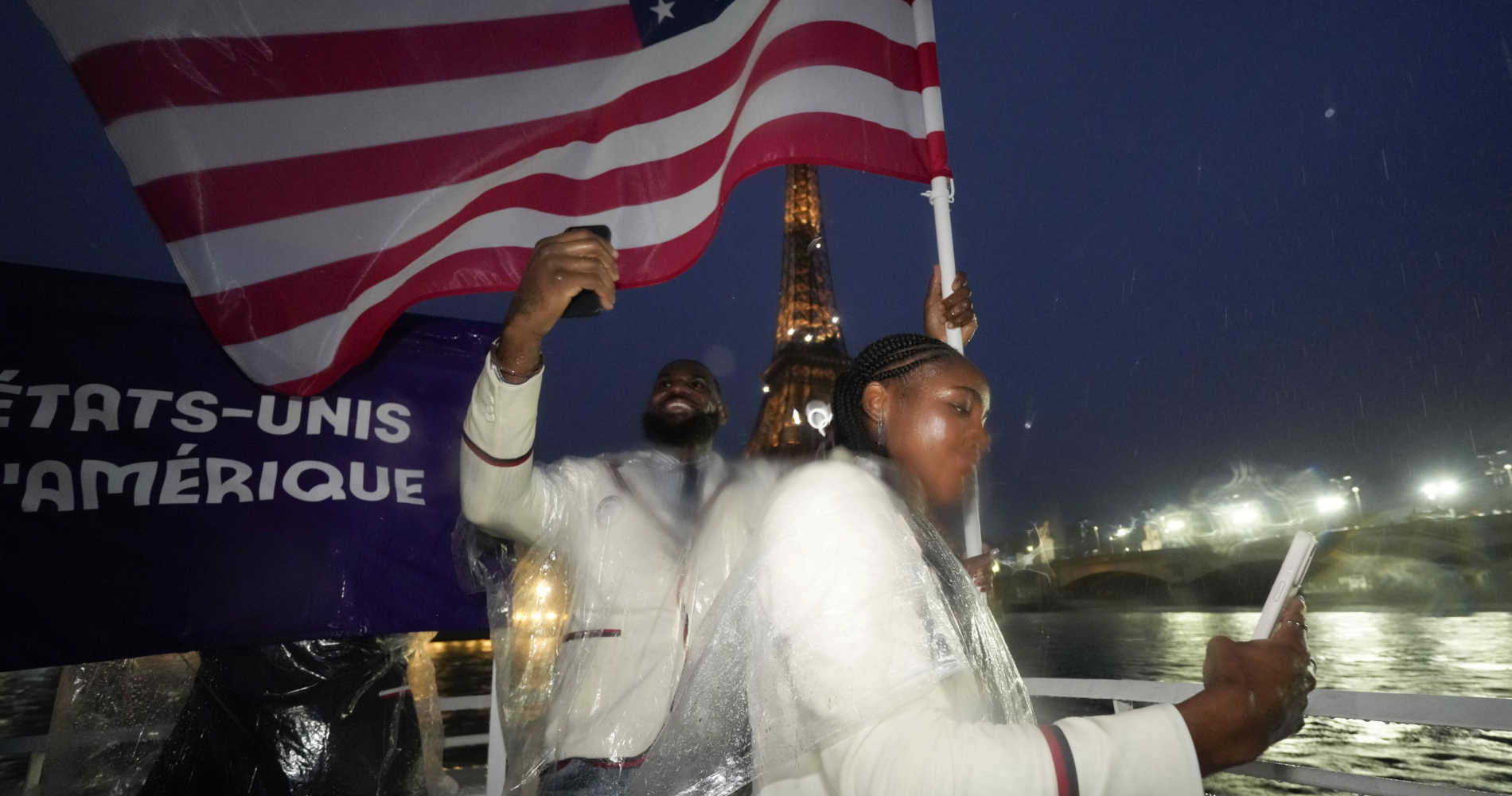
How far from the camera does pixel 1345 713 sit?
237 centimetres

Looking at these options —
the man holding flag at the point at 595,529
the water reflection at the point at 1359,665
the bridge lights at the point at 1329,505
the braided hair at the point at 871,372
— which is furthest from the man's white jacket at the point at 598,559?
the bridge lights at the point at 1329,505

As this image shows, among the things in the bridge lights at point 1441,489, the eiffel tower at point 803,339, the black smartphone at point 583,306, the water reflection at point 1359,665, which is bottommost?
the water reflection at point 1359,665

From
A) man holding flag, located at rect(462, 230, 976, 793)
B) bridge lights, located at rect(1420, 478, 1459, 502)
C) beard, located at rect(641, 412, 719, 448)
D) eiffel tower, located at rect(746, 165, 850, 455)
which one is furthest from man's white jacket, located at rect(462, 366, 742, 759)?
bridge lights, located at rect(1420, 478, 1459, 502)

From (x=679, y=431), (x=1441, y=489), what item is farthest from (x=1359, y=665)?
(x=1441, y=489)

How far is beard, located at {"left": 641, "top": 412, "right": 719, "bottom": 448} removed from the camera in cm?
299

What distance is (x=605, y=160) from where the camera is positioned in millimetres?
3156

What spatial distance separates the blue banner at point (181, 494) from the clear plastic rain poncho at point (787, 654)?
148 centimetres

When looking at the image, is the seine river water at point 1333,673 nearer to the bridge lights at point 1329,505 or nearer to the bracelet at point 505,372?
the bracelet at point 505,372

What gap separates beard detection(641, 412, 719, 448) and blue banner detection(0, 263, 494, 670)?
1248mm

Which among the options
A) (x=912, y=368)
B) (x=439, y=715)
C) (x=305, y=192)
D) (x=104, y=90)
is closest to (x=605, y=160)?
(x=305, y=192)

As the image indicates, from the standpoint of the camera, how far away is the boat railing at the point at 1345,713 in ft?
6.72

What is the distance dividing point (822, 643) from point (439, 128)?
8.84 feet

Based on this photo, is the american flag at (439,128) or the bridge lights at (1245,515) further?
the bridge lights at (1245,515)

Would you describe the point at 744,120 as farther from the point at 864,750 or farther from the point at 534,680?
the point at 864,750
